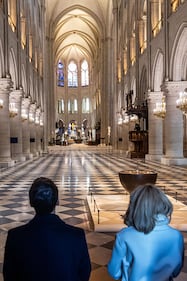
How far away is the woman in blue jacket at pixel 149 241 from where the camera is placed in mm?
2256

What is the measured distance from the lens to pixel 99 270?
171 inches

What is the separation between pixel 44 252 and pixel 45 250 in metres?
0.01

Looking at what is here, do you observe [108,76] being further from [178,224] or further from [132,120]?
[178,224]

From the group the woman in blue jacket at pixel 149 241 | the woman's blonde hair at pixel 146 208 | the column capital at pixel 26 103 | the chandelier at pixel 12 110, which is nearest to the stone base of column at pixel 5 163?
the chandelier at pixel 12 110

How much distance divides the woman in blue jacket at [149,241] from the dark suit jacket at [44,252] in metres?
0.31

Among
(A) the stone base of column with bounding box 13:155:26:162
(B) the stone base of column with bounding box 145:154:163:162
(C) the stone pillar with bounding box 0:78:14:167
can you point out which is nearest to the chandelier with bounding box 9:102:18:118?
(C) the stone pillar with bounding box 0:78:14:167

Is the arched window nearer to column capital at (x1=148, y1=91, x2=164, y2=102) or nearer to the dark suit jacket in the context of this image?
column capital at (x1=148, y1=91, x2=164, y2=102)

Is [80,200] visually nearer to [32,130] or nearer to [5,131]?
[5,131]

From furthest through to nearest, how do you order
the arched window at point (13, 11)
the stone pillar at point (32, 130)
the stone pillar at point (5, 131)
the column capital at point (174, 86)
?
the stone pillar at point (32, 130), the arched window at point (13, 11), the column capital at point (174, 86), the stone pillar at point (5, 131)

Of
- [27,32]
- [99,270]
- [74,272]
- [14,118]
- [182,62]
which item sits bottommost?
[99,270]

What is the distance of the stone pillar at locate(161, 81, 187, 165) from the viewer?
18250 millimetres

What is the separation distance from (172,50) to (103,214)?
508 inches

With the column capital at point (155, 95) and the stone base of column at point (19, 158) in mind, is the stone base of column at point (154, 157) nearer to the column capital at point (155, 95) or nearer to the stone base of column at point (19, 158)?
the column capital at point (155, 95)

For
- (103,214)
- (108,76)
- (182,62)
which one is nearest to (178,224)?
(103,214)
